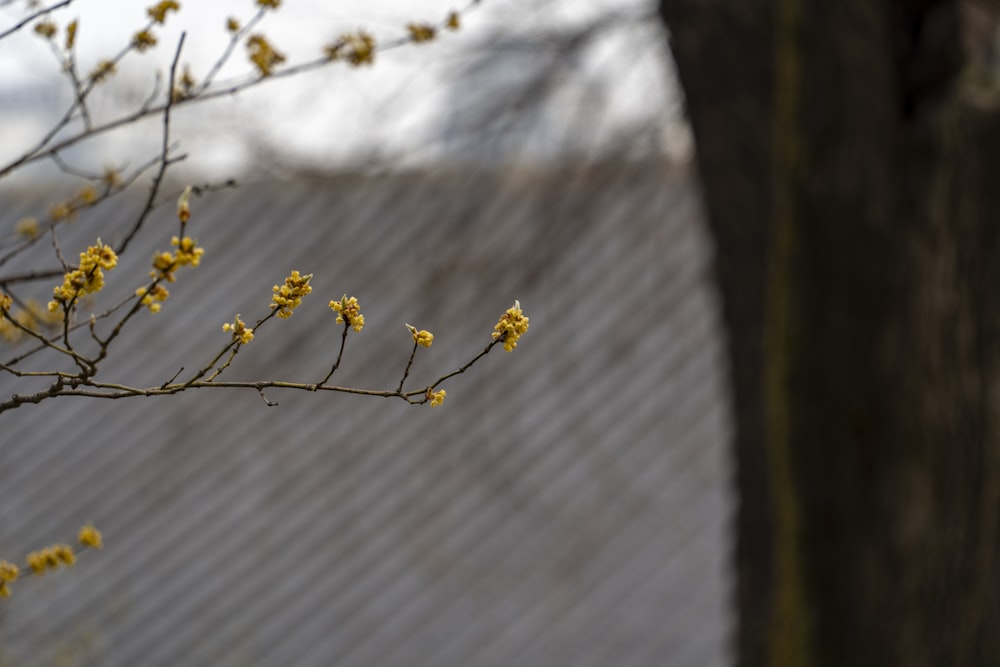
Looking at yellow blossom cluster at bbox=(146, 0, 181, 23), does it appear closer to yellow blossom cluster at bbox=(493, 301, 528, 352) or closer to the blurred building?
yellow blossom cluster at bbox=(493, 301, 528, 352)

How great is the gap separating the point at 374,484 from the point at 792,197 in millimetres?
2740

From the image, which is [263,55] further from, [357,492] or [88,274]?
[357,492]

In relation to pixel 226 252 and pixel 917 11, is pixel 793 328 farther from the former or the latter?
pixel 226 252

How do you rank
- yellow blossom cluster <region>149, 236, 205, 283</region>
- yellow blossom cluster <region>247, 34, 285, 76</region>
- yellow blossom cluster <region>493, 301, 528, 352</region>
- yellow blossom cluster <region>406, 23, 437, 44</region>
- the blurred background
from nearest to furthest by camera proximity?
yellow blossom cluster <region>149, 236, 205, 283</region> → yellow blossom cluster <region>493, 301, 528, 352</region> → yellow blossom cluster <region>247, 34, 285, 76</region> → yellow blossom cluster <region>406, 23, 437, 44</region> → the blurred background

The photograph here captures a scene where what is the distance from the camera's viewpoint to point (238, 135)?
8.84 ft

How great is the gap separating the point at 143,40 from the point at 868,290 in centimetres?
127

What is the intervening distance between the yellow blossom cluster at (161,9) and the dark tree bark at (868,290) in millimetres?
1170

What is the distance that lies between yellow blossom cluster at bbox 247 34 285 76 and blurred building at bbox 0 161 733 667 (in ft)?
9.24

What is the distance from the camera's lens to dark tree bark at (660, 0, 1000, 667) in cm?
180

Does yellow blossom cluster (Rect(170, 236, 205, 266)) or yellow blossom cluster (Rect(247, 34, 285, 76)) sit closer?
yellow blossom cluster (Rect(170, 236, 205, 266))

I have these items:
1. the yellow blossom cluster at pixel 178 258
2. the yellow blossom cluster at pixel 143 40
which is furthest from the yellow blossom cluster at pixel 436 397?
the yellow blossom cluster at pixel 143 40

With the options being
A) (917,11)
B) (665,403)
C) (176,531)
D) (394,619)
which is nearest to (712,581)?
(665,403)

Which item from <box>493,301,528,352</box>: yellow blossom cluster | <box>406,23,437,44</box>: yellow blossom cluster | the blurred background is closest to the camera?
<box>493,301,528,352</box>: yellow blossom cluster

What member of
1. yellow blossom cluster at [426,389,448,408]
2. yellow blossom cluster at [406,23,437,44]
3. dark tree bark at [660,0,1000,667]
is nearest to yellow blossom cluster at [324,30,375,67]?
yellow blossom cluster at [406,23,437,44]
